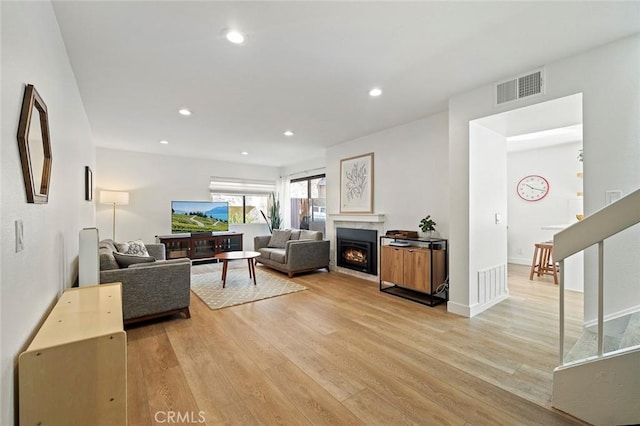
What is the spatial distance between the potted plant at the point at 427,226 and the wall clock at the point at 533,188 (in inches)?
141

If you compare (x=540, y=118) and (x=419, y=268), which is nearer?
(x=540, y=118)

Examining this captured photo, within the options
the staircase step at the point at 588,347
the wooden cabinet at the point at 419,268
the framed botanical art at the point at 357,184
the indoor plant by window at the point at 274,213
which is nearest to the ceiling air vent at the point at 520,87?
the wooden cabinet at the point at 419,268

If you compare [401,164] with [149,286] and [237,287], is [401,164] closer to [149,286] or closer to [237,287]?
[237,287]

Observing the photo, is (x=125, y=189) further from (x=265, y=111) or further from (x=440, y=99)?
(x=440, y=99)

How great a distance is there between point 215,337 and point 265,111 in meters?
2.83

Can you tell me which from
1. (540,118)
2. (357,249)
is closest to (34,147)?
(540,118)

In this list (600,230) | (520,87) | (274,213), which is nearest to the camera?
(600,230)

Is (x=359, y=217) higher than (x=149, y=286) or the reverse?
higher

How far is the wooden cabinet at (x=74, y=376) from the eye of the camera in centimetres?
109

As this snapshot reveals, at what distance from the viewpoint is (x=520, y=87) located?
2.69 metres

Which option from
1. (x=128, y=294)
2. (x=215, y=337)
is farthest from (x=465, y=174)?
(x=128, y=294)

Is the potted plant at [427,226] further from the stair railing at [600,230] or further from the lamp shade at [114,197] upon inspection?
the lamp shade at [114,197]

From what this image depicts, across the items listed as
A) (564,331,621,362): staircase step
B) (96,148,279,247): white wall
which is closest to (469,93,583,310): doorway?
(564,331,621,362): staircase step

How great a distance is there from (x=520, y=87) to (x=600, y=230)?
1770 mm
